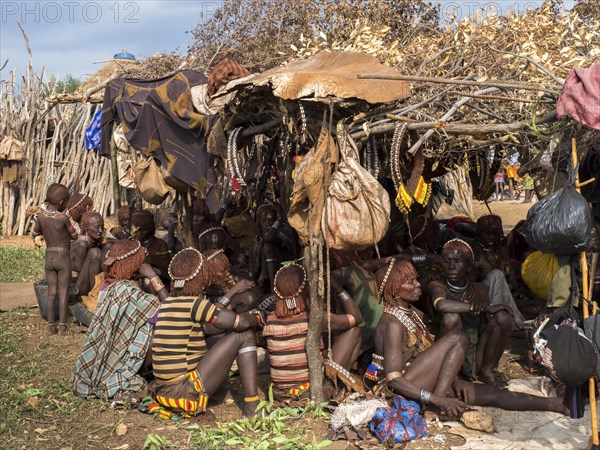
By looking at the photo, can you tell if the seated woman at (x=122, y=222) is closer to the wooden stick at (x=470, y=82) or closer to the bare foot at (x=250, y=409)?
the bare foot at (x=250, y=409)

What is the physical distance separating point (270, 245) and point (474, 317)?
232cm

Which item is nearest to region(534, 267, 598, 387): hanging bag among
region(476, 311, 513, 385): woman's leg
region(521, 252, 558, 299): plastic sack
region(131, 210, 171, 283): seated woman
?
region(476, 311, 513, 385): woman's leg

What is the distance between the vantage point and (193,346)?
202 inches

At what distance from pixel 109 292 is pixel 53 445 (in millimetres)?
1293

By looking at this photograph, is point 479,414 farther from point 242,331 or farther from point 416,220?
point 416,220

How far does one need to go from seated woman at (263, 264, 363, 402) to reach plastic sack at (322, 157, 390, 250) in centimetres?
63

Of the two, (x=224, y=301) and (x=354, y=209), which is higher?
(x=354, y=209)

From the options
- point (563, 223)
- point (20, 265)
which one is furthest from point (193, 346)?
point (20, 265)

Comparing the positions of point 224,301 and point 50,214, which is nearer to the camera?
point 224,301

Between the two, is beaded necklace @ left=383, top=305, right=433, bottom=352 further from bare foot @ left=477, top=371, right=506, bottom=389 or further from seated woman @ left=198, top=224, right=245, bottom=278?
seated woman @ left=198, top=224, right=245, bottom=278

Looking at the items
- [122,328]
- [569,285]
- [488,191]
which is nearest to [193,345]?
[122,328]

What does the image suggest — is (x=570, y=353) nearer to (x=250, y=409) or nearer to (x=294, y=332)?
(x=294, y=332)

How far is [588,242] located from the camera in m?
3.85

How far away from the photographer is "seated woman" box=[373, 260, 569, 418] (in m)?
4.81
